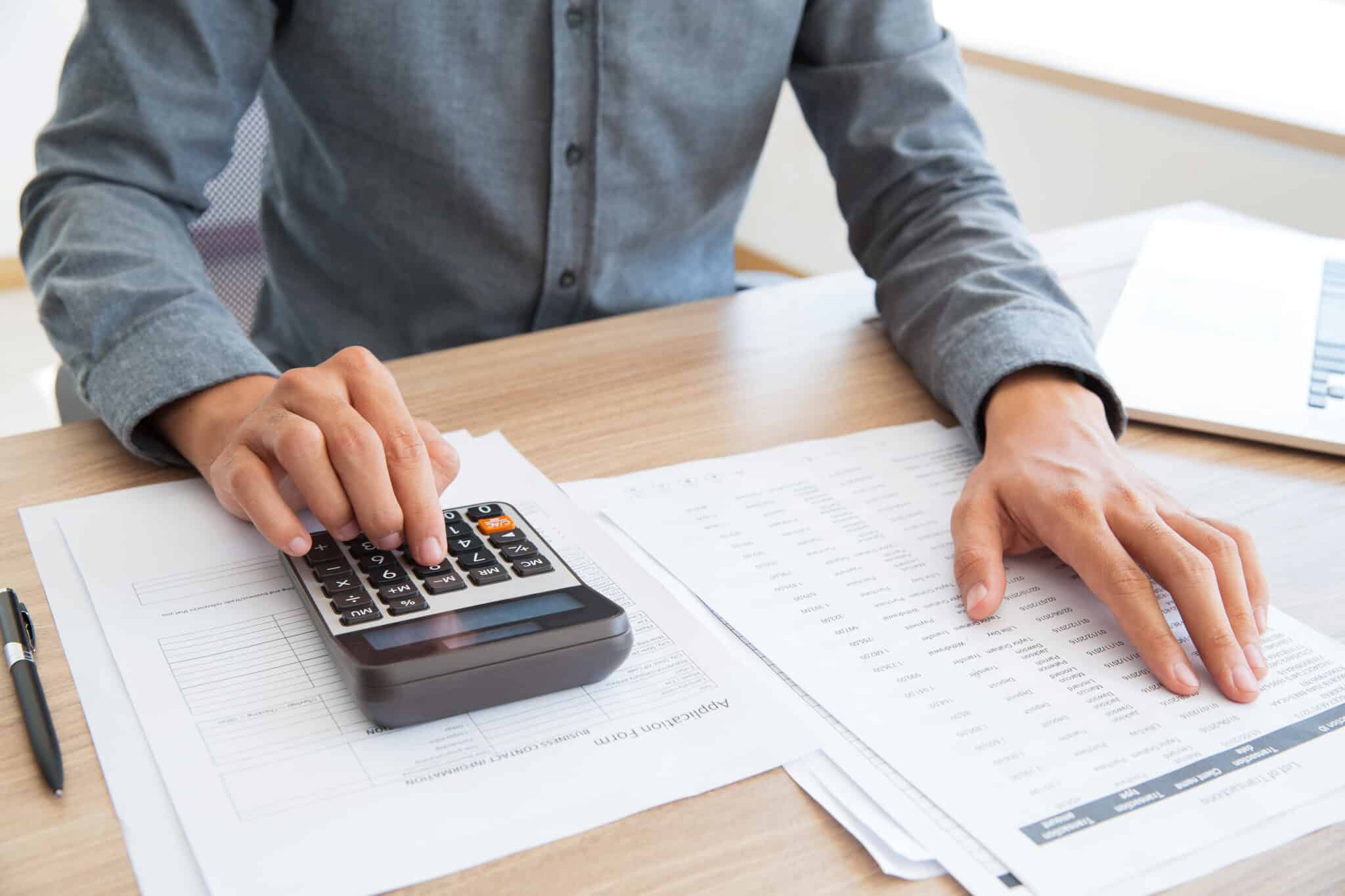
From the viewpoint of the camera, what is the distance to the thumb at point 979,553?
1.76ft

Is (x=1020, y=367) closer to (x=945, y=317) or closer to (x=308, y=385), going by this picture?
(x=945, y=317)

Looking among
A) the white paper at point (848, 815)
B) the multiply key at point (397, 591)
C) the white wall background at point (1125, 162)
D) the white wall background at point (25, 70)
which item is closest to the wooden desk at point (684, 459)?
the white paper at point (848, 815)

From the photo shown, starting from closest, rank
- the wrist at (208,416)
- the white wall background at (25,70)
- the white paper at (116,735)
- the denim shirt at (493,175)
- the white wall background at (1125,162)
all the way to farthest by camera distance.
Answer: the white paper at (116,735), the wrist at (208,416), the denim shirt at (493,175), the white wall background at (1125,162), the white wall background at (25,70)

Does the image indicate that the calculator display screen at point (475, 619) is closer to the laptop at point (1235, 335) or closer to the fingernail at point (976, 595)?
the fingernail at point (976, 595)

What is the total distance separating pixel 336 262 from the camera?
1002mm

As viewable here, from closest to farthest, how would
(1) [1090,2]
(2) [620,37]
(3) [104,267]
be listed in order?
1. (3) [104,267]
2. (2) [620,37]
3. (1) [1090,2]

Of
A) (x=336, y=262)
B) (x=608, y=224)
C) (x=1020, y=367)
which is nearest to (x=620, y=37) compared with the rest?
(x=608, y=224)

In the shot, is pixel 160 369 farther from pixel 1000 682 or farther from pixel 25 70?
pixel 25 70

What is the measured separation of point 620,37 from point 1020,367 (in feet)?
1.37

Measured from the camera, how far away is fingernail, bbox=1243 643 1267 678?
497 millimetres

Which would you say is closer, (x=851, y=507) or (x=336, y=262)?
(x=851, y=507)

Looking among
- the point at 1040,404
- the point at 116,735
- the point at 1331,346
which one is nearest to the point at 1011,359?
Answer: the point at 1040,404

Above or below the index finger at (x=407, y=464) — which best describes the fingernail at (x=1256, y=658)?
below

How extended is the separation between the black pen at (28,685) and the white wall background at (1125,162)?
3.86ft
